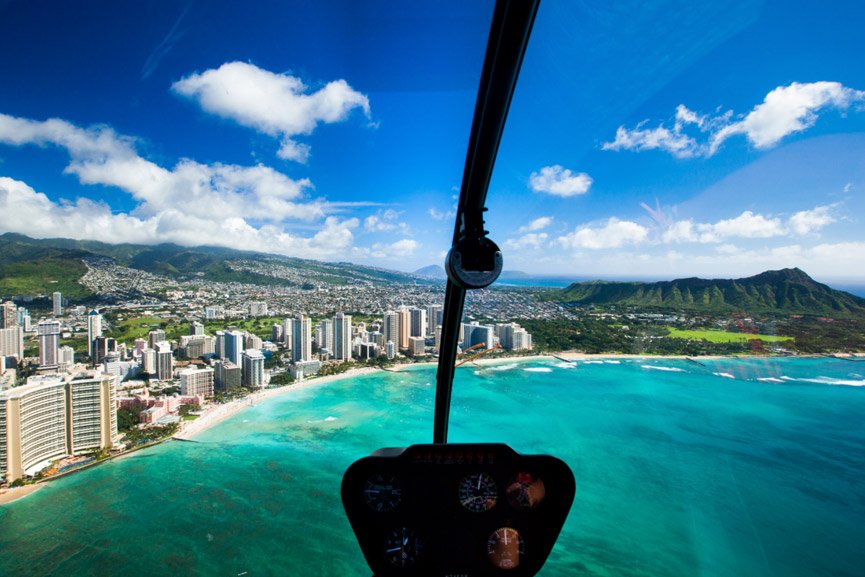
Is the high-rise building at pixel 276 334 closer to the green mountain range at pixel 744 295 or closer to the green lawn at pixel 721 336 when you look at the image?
the green mountain range at pixel 744 295

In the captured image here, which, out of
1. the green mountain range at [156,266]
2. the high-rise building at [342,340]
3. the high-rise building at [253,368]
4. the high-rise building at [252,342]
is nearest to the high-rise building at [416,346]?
the green mountain range at [156,266]

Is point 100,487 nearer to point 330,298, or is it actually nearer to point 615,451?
point 615,451

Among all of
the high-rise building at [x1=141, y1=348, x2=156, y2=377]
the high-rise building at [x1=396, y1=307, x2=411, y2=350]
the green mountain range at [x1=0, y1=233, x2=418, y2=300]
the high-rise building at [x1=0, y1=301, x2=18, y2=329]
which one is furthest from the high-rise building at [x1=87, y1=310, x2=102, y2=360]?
the high-rise building at [x1=396, y1=307, x2=411, y2=350]

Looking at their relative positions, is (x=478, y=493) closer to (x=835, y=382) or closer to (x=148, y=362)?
(x=835, y=382)

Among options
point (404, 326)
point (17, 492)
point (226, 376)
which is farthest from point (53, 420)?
point (404, 326)

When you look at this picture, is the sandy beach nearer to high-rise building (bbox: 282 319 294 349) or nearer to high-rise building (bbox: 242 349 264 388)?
high-rise building (bbox: 242 349 264 388)

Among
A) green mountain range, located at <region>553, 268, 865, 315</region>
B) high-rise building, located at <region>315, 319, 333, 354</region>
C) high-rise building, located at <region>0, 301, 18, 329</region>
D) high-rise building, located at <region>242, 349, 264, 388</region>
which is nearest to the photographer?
green mountain range, located at <region>553, 268, 865, 315</region>

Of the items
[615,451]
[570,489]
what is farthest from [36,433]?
[615,451]

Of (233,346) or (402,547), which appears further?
(233,346)
